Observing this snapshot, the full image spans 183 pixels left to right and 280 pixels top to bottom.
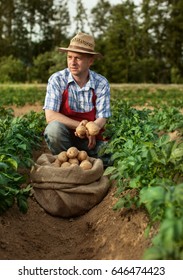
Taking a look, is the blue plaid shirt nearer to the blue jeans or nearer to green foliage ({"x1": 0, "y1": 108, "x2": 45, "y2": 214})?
the blue jeans

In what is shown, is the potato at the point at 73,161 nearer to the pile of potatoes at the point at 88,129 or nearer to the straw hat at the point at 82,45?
the pile of potatoes at the point at 88,129

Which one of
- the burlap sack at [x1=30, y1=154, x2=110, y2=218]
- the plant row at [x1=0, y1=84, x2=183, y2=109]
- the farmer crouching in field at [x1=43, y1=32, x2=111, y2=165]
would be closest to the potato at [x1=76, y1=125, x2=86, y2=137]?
the farmer crouching in field at [x1=43, y1=32, x2=111, y2=165]

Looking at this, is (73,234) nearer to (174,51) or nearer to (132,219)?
(132,219)

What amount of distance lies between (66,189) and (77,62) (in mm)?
1430

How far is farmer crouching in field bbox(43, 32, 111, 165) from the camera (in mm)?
5336

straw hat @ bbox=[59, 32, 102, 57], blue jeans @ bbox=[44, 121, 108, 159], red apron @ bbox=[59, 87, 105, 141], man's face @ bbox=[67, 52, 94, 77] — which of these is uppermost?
straw hat @ bbox=[59, 32, 102, 57]

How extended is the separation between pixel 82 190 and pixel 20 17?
4270 centimetres

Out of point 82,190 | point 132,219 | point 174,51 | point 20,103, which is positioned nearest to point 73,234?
point 82,190

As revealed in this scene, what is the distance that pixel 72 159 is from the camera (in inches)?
193

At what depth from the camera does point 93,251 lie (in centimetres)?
375

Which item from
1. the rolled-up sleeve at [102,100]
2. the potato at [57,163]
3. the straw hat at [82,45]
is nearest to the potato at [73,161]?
the potato at [57,163]

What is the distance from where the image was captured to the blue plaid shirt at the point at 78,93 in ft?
17.8

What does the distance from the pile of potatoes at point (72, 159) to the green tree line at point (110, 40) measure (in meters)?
27.3

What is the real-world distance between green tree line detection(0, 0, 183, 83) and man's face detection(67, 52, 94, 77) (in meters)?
26.8
